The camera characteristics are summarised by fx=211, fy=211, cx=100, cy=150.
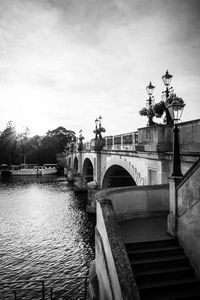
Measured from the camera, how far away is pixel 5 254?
53.2ft

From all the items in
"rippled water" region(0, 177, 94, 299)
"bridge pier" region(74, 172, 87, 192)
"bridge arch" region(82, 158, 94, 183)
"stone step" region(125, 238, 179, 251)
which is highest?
"stone step" region(125, 238, 179, 251)

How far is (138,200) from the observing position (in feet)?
29.8

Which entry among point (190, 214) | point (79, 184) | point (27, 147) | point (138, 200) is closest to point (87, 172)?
point (79, 184)

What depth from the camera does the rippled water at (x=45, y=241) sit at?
13958 millimetres

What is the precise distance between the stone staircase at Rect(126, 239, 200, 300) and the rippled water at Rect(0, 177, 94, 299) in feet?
24.2

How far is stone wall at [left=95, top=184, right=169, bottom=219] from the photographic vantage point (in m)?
8.75

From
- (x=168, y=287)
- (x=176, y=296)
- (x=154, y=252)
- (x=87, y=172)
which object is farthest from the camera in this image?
(x=87, y=172)

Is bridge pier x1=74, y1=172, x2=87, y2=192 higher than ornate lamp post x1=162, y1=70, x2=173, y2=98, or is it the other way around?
ornate lamp post x1=162, y1=70, x2=173, y2=98

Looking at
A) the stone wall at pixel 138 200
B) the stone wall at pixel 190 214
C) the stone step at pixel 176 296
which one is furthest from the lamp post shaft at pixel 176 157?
the stone step at pixel 176 296

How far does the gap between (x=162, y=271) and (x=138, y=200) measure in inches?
125

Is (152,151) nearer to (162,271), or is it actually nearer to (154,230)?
(154,230)

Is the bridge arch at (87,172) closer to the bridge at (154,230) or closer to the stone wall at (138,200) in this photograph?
the bridge at (154,230)

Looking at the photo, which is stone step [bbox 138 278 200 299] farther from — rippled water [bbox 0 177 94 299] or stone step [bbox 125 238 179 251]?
rippled water [bbox 0 177 94 299]

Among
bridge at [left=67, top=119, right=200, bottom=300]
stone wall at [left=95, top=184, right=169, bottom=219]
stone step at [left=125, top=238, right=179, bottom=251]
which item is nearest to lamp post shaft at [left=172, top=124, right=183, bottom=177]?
bridge at [left=67, top=119, right=200, bottom=300]
